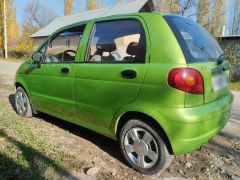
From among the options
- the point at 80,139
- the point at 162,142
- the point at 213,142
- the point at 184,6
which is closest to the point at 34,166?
the point at 80,139

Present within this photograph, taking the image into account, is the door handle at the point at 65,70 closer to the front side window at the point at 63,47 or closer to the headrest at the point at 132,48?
the front side window at the point at 63,47

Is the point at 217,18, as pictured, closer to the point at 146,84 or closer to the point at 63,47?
the point at 63,47

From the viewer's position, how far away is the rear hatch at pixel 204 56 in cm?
325

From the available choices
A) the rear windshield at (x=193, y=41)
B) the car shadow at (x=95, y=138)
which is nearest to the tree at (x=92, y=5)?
the car shadow at (x=95, y=138)

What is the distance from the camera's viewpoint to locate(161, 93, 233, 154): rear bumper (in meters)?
3.11

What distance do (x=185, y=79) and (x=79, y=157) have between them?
1.84 m

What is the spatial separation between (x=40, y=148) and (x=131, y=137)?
141cm

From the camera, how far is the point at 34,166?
3.64 metres

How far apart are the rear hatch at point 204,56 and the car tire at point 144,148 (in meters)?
0.70

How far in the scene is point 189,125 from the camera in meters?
3.11

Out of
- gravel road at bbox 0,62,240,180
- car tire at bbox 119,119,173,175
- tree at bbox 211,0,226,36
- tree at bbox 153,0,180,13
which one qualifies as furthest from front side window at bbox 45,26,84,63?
tree at bbox 153,0,180,13

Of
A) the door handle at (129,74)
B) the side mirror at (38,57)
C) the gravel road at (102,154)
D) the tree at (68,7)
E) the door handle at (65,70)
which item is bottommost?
the gravel road at (102,154)

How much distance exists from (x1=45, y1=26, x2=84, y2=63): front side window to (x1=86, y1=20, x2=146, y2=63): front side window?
362 millimetres

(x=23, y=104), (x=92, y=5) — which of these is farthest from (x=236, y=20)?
(x=23, y=104)
